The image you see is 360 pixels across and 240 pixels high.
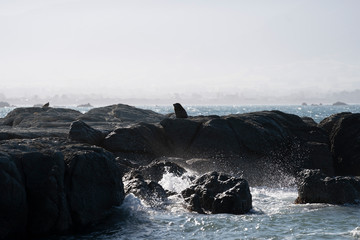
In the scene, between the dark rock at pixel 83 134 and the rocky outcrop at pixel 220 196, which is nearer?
the rocky outcrop at pixel 220 196

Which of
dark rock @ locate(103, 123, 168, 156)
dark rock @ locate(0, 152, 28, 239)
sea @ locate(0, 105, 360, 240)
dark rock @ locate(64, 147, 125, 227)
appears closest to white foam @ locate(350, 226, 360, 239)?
sea @ locate(0, 105, 360, 240)

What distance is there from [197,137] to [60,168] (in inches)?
473

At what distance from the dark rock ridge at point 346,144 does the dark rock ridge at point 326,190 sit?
6898 millimetres

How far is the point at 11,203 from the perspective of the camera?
12.3 metres

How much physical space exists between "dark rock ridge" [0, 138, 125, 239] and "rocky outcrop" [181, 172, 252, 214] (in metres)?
2.81

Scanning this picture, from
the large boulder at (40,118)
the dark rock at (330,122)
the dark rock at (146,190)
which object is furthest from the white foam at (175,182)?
the dark rock at (330,122)

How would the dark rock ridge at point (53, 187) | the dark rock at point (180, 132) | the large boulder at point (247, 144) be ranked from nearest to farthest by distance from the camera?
the dark rock ridge at point (53, 187), the large boulder at point (247, 144), the dark rock at point (180, 132)

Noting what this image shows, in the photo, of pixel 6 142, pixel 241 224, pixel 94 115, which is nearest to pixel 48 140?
pixel 6 142

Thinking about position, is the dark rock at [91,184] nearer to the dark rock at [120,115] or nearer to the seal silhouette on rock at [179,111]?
the seal silhouette on rock at [179,111]

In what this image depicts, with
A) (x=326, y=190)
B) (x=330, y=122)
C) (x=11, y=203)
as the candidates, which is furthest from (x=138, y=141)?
(x=330, y=122)

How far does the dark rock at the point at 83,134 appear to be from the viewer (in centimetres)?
2254

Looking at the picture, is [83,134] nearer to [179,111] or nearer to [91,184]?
[179,111]

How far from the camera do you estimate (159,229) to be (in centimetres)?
1381

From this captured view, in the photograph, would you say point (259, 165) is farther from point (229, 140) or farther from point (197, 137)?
point (197, 137)
